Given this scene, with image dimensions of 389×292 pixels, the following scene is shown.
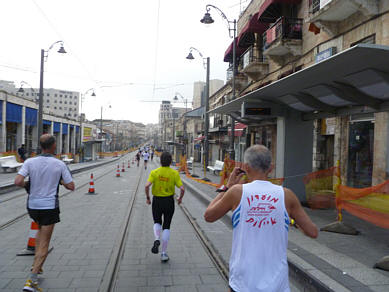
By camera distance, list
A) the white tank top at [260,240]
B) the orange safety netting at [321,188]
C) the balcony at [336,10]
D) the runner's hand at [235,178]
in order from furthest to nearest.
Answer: the balcony at [336,10] < the orange safety netting at [321,188] < the runner's hand at [235,178] < the white tank top at [260,240]

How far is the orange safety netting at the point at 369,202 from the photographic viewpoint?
5668 millimetres

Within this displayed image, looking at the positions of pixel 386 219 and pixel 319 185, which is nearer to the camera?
pixel 386 219

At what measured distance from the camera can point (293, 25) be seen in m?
16.1

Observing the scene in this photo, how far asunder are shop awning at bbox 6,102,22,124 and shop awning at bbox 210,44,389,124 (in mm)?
24782

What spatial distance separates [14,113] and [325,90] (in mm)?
29189

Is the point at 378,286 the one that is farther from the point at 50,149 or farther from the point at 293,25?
the point at 293,25

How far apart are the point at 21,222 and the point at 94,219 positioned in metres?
1.68

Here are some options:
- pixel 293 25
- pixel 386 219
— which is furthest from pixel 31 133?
pixel 386 219

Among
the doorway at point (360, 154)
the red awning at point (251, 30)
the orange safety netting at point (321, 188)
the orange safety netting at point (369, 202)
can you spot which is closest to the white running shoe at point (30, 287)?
the orange safety netting at point (369, 202)

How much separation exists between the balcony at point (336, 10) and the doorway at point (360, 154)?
12.3ft

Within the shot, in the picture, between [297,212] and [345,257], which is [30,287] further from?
A: [345,257]

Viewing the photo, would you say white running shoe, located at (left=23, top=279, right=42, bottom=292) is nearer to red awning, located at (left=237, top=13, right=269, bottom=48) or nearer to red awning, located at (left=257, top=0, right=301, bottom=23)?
red awning, located at (left=257, top=0, right=301, bottom=23)

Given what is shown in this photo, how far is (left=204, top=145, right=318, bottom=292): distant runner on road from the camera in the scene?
7.41 feet

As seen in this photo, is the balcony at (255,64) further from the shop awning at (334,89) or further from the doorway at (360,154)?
the shop awning at (334,89)
